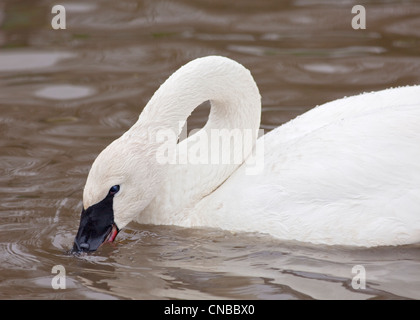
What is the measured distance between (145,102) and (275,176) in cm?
327

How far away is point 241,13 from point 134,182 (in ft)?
18.1

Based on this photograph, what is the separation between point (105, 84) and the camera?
398 inches

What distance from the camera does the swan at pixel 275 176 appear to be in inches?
252

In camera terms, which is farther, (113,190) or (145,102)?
(145,102)

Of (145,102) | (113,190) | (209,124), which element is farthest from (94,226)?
(145,102)

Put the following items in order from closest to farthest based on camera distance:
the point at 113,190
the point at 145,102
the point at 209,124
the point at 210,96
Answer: the point at 113,190
the point at 210,96
the point at 209,124
the point at 145,102

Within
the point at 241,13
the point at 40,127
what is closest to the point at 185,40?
the point at 241,13

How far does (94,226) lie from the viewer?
661 cm

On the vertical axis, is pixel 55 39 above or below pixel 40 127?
above

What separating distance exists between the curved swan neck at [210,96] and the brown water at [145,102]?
35.0 inches

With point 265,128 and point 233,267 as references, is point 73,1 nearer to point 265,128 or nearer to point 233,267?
point 265,128

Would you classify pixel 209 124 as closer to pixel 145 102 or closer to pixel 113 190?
pixel 113 190

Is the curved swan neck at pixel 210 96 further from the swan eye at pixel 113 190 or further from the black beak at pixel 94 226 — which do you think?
the black beak at pixel 94 226

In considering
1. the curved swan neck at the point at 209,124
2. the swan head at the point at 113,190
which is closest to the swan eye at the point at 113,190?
the swan head at the point at 113,190
